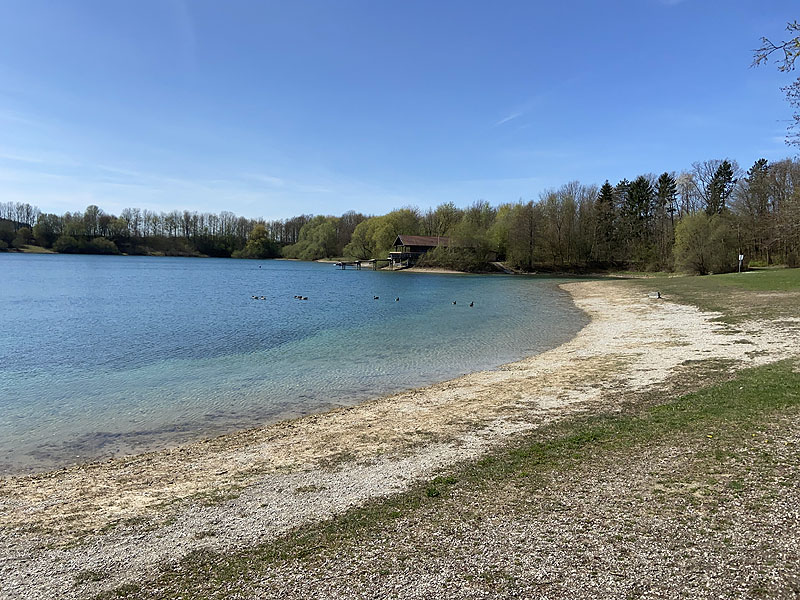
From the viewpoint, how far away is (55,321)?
26516 millimetres

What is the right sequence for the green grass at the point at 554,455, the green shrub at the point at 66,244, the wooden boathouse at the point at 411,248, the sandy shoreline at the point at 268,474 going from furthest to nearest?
the green shrub at the point at 66,244, the wooden boathouse at the point at 411,248, the sandy shoreline at the point at 268,474, the green grass at the point at 554,455

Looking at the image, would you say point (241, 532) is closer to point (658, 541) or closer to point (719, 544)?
point (658, 541)

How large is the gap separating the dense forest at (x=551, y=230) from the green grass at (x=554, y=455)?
341 cm

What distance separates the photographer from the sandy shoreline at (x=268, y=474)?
5.21 meters

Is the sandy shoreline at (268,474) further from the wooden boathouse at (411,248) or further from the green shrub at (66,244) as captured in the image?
the green shrub at (66,244)

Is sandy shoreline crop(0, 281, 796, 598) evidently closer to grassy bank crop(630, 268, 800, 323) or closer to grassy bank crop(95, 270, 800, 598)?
grassy bank crop(95, 270, 800, 598)

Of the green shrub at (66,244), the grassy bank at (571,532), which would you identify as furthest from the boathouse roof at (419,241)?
the green shrub at (66,244)

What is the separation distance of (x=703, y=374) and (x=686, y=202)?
248 feet

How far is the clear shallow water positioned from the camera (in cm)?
1080

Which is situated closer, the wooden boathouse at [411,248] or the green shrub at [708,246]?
the green shrub at [708,246]

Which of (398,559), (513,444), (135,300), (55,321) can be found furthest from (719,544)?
(135,300)

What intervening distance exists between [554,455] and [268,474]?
14.0 feet

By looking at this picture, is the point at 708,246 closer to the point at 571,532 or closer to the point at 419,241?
the point at 419,241

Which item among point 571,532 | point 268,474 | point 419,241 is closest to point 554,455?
point 571,532
